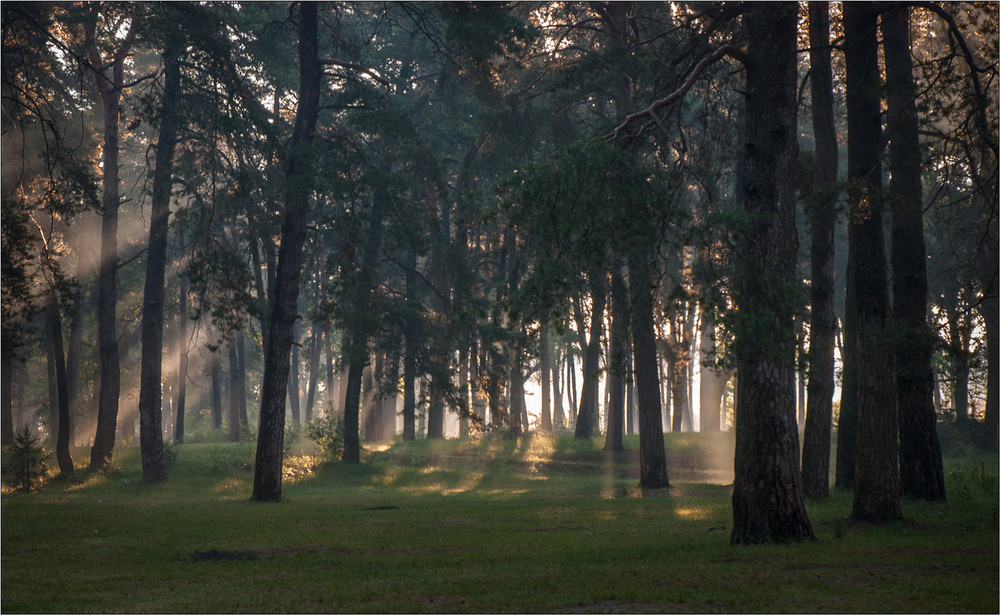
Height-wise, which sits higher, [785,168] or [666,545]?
[785,168]

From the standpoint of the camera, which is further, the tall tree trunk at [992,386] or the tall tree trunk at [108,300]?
the tall tree trunk at [992,386]

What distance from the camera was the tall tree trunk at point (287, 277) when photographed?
68.7 ft

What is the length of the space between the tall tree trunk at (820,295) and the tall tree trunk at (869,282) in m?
2.82

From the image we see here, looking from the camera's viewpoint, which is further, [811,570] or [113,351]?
[113,351]

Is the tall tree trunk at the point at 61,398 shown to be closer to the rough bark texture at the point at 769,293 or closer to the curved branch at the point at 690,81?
the curved branch at the point at 690,81

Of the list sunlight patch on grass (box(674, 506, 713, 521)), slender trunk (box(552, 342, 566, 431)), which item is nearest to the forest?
sunlight patch on grass (box(674, 506, 713, 521))

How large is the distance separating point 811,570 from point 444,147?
3370cm

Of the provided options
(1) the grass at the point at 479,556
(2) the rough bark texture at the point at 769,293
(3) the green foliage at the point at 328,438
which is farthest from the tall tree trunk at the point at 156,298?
(2) the rough bark texture at the point at 769,293

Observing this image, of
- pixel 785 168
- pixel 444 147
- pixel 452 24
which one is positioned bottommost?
pixel 785 168

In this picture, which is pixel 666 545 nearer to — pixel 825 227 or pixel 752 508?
pixel 752 508

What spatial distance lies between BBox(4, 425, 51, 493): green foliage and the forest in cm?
17

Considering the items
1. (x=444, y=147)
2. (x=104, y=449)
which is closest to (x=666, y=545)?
(x=104, y=449)

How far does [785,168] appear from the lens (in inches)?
470

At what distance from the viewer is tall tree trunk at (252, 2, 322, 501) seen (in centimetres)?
2094
